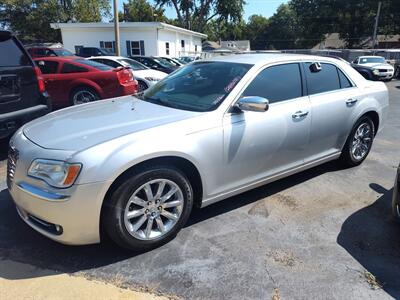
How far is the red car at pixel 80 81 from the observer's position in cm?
848

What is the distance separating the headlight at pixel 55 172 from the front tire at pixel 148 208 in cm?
33

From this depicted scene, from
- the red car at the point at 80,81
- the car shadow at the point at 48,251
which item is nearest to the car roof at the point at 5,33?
the car shadow at the point at 48,251

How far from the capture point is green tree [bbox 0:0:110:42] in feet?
119

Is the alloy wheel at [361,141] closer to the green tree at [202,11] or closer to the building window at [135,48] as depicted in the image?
the building window at [135,48]

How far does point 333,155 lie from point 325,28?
54.2 meters

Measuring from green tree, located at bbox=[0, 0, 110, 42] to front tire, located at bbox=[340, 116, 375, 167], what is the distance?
38198mm

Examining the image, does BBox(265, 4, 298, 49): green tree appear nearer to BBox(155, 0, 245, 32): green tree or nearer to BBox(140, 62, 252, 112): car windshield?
BBox(155, 0, 245, 32): green tree

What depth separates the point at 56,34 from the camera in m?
39.2

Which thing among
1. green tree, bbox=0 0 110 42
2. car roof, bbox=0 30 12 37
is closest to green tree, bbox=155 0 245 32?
green tree, bbox=0 0 110 42

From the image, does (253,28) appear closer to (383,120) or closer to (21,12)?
(21,12)

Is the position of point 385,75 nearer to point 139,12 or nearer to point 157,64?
point 157,64

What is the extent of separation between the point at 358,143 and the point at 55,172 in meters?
4.01

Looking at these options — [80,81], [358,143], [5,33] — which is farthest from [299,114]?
[80,81]

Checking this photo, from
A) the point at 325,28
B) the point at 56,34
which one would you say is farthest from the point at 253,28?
the point at 56,34
